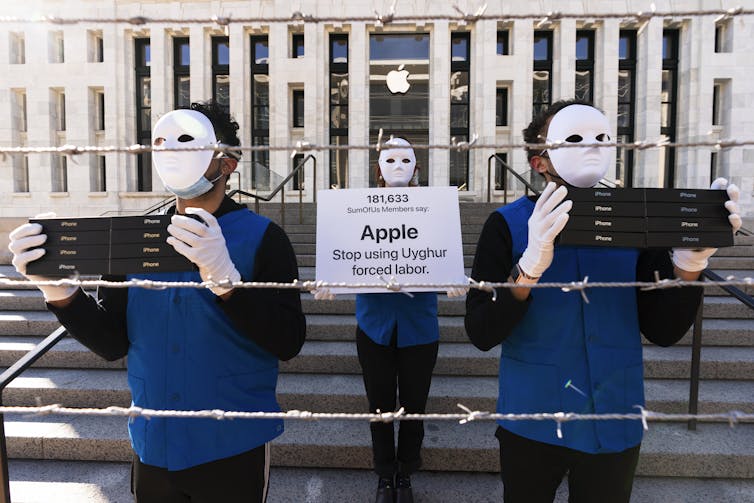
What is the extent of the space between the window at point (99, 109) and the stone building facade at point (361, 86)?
0.16 ft

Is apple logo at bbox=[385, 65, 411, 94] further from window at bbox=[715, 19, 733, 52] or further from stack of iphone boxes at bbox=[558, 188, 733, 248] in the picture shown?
stack of iphone boxes at bbox=[558, 188, 733, 248]

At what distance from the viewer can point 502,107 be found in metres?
14.4

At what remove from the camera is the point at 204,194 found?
5.15 feet

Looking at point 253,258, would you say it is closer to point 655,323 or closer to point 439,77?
point 655,323

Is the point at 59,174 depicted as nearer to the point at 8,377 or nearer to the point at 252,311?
the point at 8,377

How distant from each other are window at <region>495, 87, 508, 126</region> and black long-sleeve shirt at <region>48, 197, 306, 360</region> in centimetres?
1415

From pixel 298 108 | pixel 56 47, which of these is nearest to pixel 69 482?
pixel 298 108

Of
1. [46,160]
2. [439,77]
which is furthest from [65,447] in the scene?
[46,160]

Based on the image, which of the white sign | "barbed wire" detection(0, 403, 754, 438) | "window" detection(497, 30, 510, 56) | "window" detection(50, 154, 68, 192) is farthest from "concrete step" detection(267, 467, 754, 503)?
"window" detection(50, 154, 68, 192)

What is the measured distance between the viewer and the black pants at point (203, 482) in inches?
58.0

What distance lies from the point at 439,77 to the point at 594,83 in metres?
5.35

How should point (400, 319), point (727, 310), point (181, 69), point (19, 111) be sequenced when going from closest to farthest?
1. point (400, 319)
2. point (727, 310)
3. point (181, 69)
4. point (19, 111)

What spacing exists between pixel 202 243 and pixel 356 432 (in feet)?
8.02

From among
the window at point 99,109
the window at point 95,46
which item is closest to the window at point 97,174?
the window at point 99,109
